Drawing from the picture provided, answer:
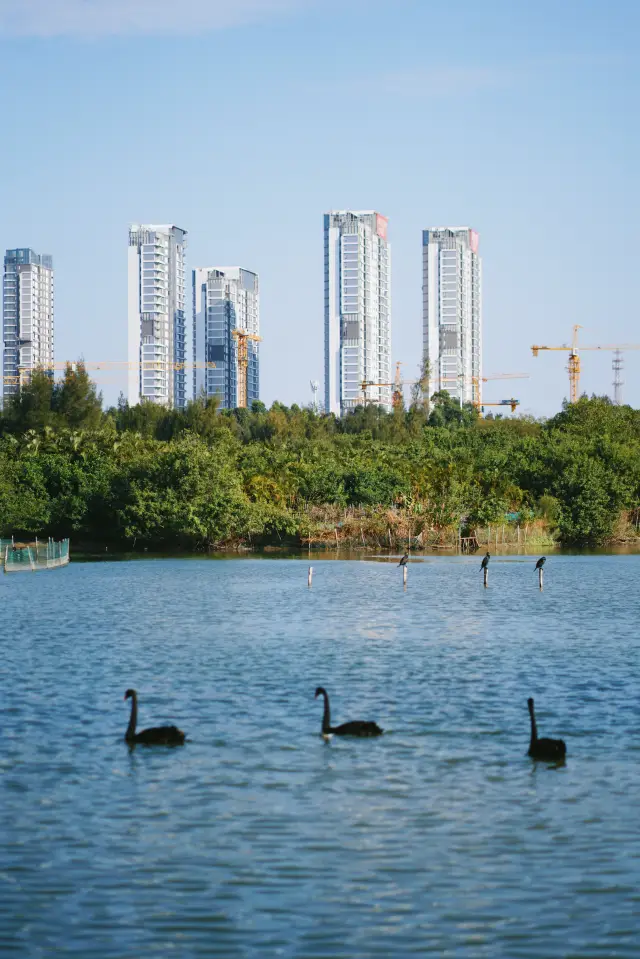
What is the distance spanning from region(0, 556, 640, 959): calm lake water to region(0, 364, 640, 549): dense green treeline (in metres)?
Answer: 46.6

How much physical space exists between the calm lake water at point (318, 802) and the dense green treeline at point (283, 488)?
46.6m

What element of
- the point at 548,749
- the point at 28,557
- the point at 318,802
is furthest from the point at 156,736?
the point at 28,557

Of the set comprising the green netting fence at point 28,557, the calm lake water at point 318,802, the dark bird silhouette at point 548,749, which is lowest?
the calm lake water at point 318,802

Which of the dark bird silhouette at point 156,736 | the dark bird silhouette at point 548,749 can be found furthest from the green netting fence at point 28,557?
the dark bird silhouette at point 548,749

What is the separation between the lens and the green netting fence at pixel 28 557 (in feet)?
198

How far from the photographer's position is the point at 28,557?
61500 millimetres

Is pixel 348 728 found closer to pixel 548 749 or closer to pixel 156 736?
pixel 156 736

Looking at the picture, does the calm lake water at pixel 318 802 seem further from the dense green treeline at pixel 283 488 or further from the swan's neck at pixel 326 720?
the dense green treeline at pixel 283 488

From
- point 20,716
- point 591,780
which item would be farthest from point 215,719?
point 591,780

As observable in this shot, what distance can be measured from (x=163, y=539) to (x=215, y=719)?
62.0 meters

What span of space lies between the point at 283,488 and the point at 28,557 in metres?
28.1

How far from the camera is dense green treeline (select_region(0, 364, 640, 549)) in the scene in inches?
3169

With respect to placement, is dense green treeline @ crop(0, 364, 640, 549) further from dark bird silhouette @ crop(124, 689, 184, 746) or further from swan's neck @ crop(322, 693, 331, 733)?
dark bird silhouette @ crop(124, 689, 184, 746)

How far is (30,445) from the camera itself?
299 ft
